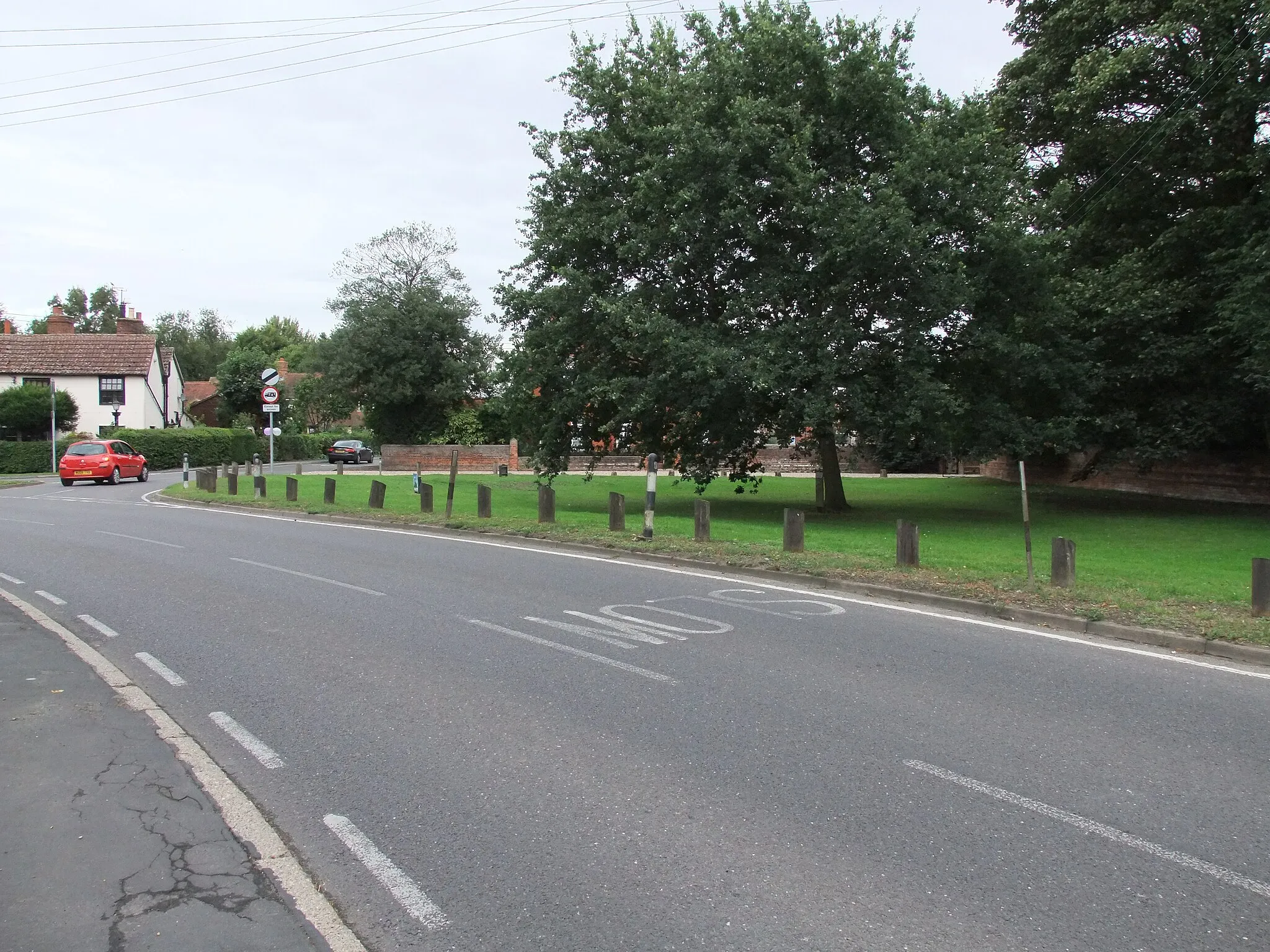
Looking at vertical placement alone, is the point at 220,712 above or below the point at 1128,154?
below

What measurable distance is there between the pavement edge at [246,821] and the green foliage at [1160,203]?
61.2ft

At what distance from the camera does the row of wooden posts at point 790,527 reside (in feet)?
30.3

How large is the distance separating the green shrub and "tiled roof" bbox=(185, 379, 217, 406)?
133 ft

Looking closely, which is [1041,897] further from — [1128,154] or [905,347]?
[1128,154]

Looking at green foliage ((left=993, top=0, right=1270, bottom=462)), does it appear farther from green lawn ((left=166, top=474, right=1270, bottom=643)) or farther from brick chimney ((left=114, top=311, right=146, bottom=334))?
brick chimney ((left=114, top=311, right=146, bottom=334))

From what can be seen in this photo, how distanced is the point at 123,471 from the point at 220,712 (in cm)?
3329

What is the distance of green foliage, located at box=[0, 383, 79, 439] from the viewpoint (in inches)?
1844

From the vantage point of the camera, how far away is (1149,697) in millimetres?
6559

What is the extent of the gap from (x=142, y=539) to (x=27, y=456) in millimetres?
35169

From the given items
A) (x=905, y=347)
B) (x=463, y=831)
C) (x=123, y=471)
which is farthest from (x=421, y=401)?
(x=463, y=831)

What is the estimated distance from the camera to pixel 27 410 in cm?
4722

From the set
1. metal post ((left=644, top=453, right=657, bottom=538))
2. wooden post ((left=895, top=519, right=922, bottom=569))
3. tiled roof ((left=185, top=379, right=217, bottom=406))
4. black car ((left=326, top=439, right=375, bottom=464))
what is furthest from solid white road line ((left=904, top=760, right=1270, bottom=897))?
tiled roof ((left=185, top=379, right=217, bottom=406))

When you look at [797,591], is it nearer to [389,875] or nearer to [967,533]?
[389,875]

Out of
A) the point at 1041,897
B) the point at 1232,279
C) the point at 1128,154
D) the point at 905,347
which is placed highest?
the point at 1128,154
